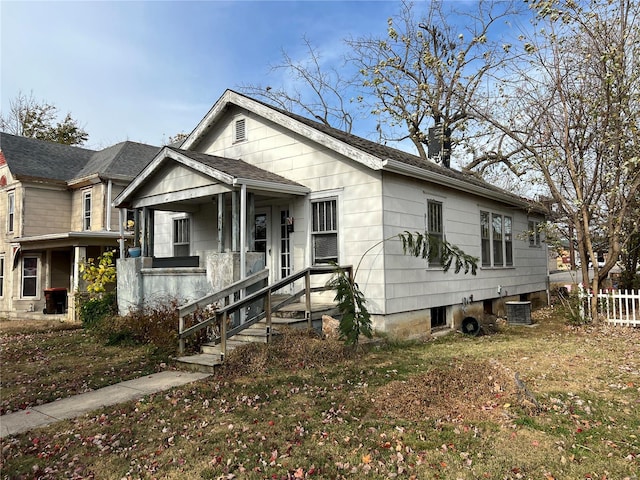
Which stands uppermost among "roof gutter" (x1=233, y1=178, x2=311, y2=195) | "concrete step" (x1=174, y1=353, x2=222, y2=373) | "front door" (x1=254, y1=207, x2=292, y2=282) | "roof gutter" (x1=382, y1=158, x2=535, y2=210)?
"roof gutter" (x1=382, y1=158, x2=535, y2=210)

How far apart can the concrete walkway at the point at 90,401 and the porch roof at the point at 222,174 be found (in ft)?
12.9

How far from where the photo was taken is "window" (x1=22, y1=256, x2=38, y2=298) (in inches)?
778

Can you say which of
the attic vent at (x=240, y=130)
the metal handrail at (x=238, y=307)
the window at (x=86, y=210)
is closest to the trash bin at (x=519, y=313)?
the metal handrail at (x=238, y=307)

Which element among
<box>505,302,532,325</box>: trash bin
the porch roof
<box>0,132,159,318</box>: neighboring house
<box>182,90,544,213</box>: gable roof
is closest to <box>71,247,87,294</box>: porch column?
<box>0,132,159,318</box>: neighboring house

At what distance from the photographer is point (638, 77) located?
11227 mm

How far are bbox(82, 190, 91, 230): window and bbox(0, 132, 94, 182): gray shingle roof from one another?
141 centimetres

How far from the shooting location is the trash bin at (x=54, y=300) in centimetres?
1836

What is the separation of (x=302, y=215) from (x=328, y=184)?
39.5 inches

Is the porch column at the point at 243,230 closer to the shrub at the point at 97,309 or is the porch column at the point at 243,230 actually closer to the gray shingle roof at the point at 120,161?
the shrub at the point at 97,309

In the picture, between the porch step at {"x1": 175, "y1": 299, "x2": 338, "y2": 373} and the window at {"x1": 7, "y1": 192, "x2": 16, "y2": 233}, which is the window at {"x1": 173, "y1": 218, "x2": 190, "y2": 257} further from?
the window at {"x1": 7, "y1": 192, "x2": 16, "y2": 233}

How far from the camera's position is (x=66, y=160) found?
22359 mm

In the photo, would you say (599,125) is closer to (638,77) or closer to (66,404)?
(638,77)

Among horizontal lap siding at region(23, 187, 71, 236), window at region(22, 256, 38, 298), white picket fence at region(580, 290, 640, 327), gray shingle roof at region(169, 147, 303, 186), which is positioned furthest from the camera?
horizontal lap siding at region(23, 187, 71, 236)

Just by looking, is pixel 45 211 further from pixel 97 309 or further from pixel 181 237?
pixel 181 237
